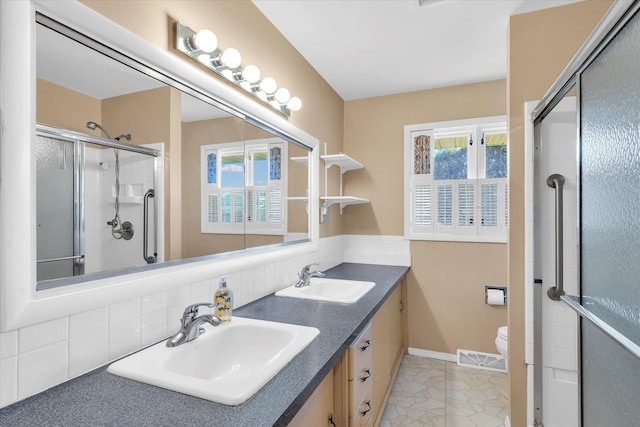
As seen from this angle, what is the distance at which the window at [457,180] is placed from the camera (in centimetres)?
275

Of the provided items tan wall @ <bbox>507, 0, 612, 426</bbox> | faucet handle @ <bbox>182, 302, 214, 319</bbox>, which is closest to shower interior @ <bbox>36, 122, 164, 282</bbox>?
faucet handle @ <bbox>182, 302, 214, 319</bbox>

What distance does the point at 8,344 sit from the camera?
2.55ft

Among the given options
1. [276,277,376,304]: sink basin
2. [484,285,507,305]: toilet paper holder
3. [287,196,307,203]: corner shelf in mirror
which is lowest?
[484,285,507,305]: toilet paper holder

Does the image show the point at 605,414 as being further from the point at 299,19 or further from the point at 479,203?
the point at 299,19

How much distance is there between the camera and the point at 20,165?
31.1 inches

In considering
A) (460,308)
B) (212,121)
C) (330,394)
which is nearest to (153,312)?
(330,394)

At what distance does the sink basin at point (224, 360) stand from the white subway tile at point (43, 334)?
0.17 meters

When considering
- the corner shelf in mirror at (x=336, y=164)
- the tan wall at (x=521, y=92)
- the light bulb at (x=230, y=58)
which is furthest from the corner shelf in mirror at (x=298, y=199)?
the tan wall at (x=521, y=92)

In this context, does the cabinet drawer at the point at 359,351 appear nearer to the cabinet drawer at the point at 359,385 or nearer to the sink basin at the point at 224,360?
the cabinet drawer at the point at 359,385

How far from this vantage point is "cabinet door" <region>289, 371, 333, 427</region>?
3.09ft

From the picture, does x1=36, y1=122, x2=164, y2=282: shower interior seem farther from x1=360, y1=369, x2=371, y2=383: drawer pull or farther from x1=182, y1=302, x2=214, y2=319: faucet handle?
x1=360, y1=369, x2=371, y2=383: drawer pull

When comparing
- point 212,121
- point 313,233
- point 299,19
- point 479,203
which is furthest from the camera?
point 479,203

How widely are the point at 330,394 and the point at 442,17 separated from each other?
2.06 metres

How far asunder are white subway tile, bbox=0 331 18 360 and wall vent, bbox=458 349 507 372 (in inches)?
113
